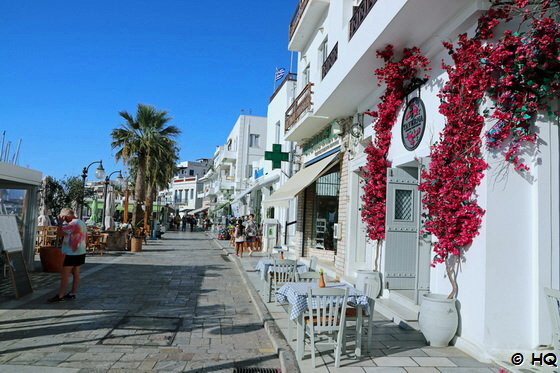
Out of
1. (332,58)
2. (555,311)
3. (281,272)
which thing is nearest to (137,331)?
(281,272)

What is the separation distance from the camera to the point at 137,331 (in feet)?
19.0

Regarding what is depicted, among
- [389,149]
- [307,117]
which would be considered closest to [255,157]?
[307,117]

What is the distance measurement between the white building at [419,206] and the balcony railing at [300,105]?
11cm

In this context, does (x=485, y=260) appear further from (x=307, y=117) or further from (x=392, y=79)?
(x=307, y=117)

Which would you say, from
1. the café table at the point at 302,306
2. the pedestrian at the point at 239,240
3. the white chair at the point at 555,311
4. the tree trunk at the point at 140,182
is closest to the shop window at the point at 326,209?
the pedestrian at the point at 239,240

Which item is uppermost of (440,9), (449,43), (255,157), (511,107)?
(255,157)

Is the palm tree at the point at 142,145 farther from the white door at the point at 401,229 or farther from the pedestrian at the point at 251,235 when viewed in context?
the white door at the point at 401,229

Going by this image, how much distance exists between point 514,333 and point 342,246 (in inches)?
223

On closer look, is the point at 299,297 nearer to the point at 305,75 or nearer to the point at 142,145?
the point at 305,75

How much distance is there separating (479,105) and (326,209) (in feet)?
31.5

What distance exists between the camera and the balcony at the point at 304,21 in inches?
511

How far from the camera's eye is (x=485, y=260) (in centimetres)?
482

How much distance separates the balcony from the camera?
13.0 metres

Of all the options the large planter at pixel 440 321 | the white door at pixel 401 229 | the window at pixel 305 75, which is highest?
the window at pixel 305 75
